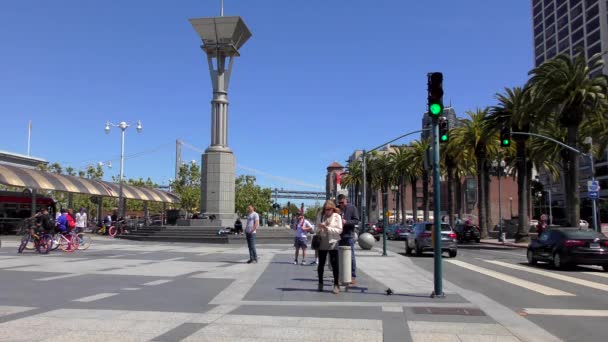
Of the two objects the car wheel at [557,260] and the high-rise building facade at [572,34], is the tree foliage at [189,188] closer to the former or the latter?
the high-rise building facade at [572,34]

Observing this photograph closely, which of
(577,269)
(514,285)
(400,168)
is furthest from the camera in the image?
(400,168)

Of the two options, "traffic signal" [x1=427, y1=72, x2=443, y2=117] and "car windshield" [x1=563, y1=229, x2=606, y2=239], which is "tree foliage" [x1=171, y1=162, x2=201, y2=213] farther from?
"traffic signal" [x1=427, y1=72, x2=443, y2=117]

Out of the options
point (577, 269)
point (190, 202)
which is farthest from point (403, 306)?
point (190, 202)

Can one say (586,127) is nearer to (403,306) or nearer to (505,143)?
(505,143)

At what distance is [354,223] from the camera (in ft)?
38.1

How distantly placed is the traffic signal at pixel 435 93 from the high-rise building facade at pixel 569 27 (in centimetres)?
8403

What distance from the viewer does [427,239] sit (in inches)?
935

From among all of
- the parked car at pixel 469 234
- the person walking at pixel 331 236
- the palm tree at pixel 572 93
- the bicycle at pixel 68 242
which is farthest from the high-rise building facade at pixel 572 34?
the person walking at pixel 331 236

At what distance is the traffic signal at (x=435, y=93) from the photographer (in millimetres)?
10164

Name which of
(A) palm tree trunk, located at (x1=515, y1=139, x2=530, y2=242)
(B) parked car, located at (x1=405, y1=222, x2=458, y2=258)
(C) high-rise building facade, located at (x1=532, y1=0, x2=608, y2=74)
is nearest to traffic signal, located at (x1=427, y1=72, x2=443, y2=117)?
(B) parked car, located at (x1=405, y1=222, x2=458, y2=258)

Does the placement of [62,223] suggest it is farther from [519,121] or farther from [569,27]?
[569,27]

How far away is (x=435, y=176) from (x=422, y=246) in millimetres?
14309

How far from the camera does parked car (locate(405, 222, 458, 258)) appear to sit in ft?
75.6

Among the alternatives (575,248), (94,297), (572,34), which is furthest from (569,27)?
(94,297)
